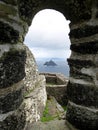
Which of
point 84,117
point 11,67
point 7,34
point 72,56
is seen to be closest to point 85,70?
point 72,56

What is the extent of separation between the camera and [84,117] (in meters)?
2.79

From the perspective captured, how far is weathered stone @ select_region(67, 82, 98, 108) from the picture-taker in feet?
8.91

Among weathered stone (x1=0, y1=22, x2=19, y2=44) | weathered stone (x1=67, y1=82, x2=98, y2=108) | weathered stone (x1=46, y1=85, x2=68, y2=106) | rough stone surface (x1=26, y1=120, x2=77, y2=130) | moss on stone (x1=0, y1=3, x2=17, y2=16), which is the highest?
moss on stone (x1=0, y1=3, x2=17, y2=16)

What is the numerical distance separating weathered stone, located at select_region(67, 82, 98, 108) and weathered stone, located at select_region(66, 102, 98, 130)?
0.20 feet

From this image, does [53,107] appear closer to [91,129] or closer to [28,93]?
[28,93]

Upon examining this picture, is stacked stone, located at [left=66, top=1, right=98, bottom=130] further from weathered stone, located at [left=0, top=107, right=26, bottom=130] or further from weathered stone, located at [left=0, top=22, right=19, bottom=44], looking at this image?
weathered stone, located at [left=0, top=22, right=19, bottom=44]

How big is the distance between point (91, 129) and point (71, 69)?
702 millimetres

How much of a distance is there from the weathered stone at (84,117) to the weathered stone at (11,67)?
33.3 inches

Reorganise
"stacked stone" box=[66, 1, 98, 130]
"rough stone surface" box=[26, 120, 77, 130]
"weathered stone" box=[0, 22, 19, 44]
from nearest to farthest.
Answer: "weathered stone" box=[0, 22, 19, 44], "stacked stone" box=[66, 1, 98, 130], "rough stone surface" box=[26, 120, 77, 130]

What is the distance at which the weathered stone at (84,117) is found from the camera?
2.75 meters

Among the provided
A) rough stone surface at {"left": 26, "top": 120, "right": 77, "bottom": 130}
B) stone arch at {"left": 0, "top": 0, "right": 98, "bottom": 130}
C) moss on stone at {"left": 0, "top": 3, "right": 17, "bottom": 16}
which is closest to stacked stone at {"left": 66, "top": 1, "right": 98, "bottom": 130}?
stone arch at {"left": 0, "top": 0, "right": 98, "bottom": 130}

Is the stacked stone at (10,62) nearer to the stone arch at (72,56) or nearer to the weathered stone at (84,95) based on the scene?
the stone arch at (72,56)

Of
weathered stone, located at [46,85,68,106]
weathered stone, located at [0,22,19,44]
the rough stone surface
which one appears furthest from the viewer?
weathered stone, located at [46,85,68,106]

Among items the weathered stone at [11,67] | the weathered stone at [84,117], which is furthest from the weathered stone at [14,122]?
the weathered stone at [84,117]
